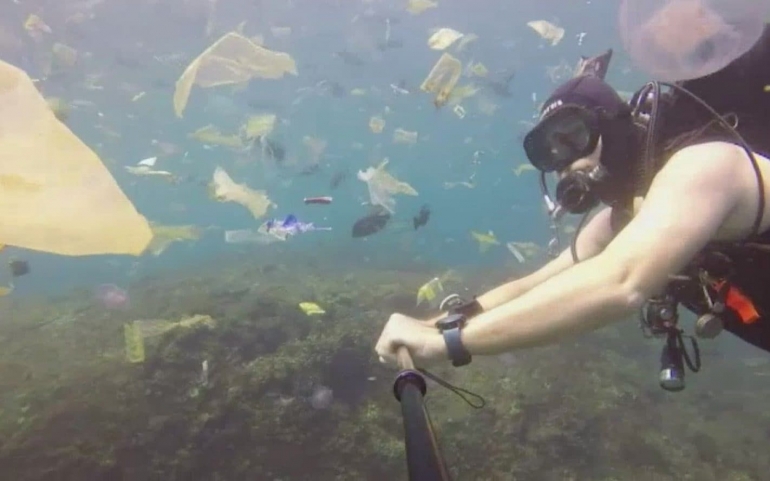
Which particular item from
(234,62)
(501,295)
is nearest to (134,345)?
(234,62)

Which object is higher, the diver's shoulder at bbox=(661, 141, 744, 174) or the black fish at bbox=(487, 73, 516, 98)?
the diver's shoulder at bbox=(661, 141, 744, 174)

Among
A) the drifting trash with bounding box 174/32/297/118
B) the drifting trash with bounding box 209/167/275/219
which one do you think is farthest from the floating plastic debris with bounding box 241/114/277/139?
the drifting trash with bounding box 174/32/297/118

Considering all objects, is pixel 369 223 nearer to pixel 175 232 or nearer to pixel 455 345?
pixel 175 232

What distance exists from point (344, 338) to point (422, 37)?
1692 inches

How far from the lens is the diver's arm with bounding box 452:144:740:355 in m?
1.97

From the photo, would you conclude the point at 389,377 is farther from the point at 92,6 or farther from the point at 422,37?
the point at 422,37

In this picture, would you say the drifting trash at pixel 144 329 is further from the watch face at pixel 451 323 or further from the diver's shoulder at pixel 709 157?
the diver's shoulder at pixel 709 157

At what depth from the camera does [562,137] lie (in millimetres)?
2695

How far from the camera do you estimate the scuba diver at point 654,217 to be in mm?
1987

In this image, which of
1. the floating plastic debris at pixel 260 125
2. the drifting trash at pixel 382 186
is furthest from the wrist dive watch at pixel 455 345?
the floating plastic debris at pixel 260 125

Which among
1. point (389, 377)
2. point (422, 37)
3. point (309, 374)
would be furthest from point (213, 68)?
point (422, 37)

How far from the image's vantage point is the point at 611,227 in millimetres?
3387

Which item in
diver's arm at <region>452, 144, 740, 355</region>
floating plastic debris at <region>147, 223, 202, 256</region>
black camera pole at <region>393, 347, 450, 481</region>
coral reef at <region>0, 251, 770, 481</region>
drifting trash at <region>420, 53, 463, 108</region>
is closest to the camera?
black camera pole at <region>393, 347, 450, 481</region>

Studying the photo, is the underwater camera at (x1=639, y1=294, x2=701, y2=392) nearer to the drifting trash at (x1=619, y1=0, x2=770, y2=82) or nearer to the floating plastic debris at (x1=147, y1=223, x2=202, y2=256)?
the drifting trash at (x1=619, y1=0, x2=770, y2=82)
